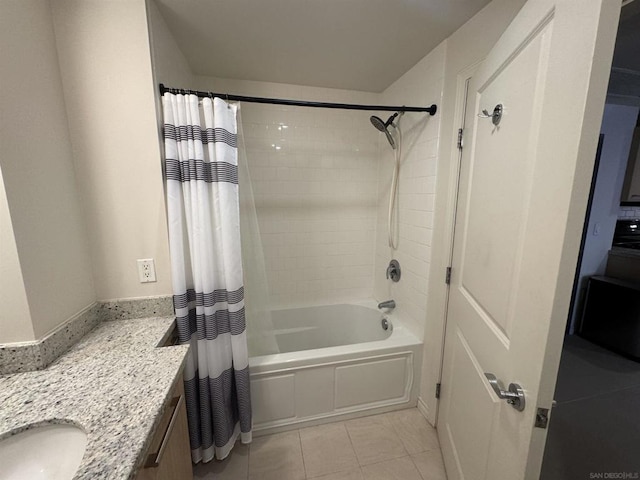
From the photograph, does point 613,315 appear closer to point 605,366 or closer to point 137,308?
point 605,366

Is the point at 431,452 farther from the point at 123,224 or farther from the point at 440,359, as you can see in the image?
the point at 123,224

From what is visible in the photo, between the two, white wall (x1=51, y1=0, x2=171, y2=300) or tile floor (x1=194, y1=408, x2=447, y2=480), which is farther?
tile floor (x1=194, y1=408, x2=447, y2=480)

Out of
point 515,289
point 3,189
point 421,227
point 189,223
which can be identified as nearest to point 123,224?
point 189,223

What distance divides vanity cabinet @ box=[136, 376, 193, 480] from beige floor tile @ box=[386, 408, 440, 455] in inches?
49.0

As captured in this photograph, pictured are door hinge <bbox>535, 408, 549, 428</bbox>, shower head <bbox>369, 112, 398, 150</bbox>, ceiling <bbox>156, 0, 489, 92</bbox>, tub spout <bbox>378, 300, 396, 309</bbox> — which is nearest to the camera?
door hinge <bbox>535, 408, 549, 428</bbox>

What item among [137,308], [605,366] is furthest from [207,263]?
[605,366]

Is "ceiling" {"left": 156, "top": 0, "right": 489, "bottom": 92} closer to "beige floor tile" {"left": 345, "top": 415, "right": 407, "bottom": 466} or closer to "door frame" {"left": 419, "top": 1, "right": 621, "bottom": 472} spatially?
"door frame" {"left": 419, "top": 1, "right": 621, "bottom": 472}

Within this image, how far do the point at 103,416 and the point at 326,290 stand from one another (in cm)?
190

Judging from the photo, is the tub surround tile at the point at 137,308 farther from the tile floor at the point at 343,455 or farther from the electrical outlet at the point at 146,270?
the tile floor at the point at 343,455

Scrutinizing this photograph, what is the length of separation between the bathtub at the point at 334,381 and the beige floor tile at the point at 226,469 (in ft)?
0.56

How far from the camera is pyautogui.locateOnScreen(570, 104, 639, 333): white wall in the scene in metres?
2.39

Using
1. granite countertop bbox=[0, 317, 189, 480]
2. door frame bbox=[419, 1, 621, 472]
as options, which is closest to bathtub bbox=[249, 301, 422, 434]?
door frame bbox=[419, 1, 621, 472]

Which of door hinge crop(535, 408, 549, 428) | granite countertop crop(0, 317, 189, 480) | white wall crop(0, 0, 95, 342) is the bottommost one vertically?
granite countertop crop(0, 317, 189, 480)

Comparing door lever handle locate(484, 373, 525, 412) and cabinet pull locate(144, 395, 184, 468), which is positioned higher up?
door lever handle locate(484, 373, 525, 412)
